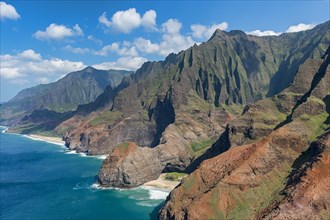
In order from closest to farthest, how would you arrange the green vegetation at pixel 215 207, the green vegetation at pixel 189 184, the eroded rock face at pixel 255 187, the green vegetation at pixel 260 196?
the eroded rock face at pixel 255 187 < the green vegetation at pixel 260 196 < the green vegetation at pixel 215 207 < the green vegetation at pixel 189 184

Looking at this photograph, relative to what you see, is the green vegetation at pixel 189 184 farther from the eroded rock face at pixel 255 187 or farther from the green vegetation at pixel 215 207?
the green vegetation at pixel 215 207

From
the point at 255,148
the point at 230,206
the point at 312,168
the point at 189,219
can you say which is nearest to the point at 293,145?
the point at 255,148

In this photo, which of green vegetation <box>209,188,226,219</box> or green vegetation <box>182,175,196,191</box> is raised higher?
green vegetation <box>182,175,196,191</box>

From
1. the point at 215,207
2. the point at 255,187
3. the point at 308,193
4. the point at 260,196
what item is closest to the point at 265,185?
the point at 255,187

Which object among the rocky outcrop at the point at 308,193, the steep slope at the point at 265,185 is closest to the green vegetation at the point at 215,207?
the steep slope at the point at 265,185

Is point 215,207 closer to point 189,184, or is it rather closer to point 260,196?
point 260,196

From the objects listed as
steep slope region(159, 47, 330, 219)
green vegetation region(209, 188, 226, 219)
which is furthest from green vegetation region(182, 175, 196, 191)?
green vegetation region(209, 188, 226, 219)

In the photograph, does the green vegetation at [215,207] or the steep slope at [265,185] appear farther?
the green vegetation at [215,207]

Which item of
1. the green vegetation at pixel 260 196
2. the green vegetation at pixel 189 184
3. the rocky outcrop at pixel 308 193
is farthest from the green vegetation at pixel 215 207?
the green vegetation at pixel 189 184

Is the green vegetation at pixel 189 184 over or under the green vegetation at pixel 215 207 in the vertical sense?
over

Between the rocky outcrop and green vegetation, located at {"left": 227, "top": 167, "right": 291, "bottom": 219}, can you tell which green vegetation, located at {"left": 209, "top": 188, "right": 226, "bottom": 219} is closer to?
green vegetation, located at {"left": 227, "top": 167, "right": 291, "bottom": 219}

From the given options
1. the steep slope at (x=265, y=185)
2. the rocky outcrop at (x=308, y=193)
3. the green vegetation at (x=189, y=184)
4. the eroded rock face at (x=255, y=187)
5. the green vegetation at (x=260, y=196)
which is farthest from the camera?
the green vegetation at (x=189, y=184)

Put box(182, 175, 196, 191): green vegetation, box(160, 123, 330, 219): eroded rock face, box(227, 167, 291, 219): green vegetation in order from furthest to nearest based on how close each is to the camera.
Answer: box(182, 175, 196, 191): green vegetation, box(227, 167, 291, 219): green vegetation, box(160, 123, 330, 219): eroded rock face
